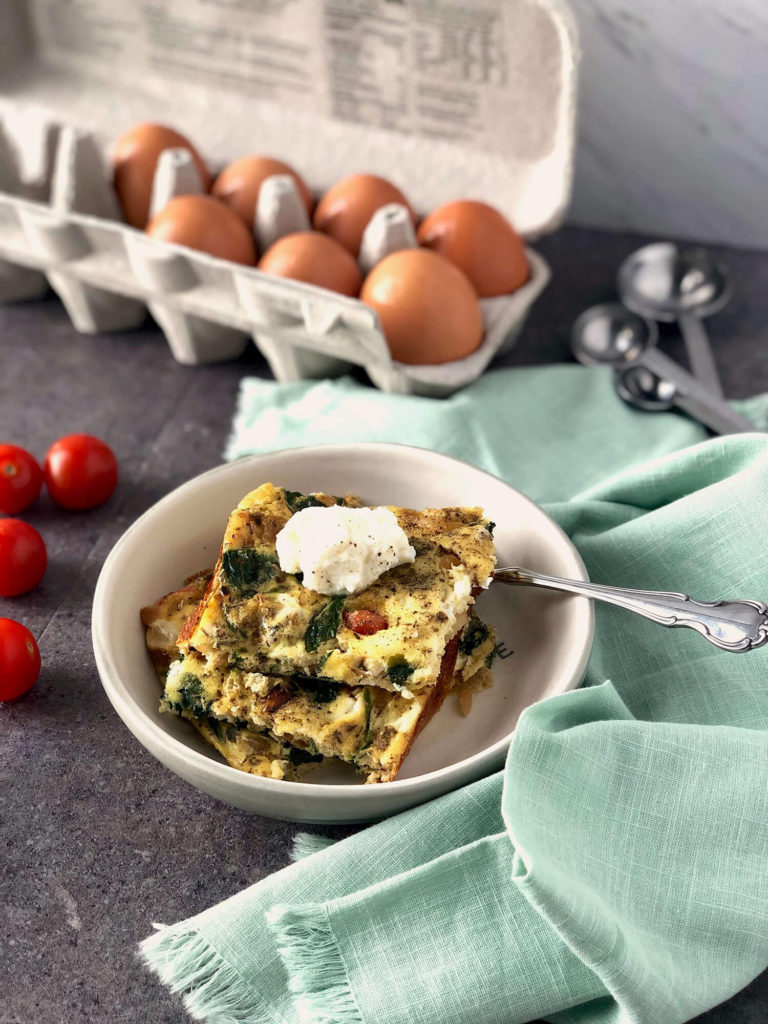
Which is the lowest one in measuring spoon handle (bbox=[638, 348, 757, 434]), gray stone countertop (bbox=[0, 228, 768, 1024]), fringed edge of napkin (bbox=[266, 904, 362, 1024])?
gray stone countertop (bbox=[0, 228, 768, 1024])

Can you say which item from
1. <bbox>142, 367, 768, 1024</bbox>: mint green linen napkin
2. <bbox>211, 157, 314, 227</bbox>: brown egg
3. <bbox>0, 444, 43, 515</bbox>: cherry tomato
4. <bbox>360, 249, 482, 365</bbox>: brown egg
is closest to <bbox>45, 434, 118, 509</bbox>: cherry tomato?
<bbox>0, 444, 43, 515</bbox>: cherry tomato

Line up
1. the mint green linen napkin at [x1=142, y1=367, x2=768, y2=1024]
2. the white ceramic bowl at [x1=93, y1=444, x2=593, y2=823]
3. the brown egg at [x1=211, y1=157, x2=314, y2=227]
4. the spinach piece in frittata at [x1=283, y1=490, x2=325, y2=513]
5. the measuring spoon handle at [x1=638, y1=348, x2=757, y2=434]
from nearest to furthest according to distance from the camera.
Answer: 1. the mint green linen napkin at [x1=142, y1=367, x2=768, y2=1024]
2. the white ceramic bowl at [x1=93, y1=444, x2=593, y2=823]
3. the spinach piece in frittata at [x1=283, y1=490, x2=325, y2=513]
4. the measuring spoon handle at [x1=638, y1=348, x2=757, y2=434]
5. the brown egg at [x1=211, y1=157, x2=314, y2=227]

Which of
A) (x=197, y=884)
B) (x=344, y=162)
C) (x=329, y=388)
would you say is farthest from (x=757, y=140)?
(x=197, y=884)

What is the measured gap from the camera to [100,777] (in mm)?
1538

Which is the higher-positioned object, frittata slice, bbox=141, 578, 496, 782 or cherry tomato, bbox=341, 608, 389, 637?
cherry tomato, bbox=341, 608, 389, 637

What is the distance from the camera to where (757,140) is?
8.36 ft

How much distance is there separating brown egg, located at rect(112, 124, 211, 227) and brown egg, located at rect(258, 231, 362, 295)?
16.7 inches

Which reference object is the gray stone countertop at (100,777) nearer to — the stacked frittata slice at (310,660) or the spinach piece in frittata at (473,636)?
the stacked frittata slice at (310,660)

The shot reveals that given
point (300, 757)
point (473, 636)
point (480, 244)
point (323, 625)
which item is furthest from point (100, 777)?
Answer: point (480, 244)

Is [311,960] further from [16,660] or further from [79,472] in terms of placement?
[79,472]

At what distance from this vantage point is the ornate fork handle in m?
1.42

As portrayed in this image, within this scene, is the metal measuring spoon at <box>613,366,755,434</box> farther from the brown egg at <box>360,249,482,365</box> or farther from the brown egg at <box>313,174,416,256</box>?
the brown egg at <box>313,174,416,256</box>

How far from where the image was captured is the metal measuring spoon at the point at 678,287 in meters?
2.42

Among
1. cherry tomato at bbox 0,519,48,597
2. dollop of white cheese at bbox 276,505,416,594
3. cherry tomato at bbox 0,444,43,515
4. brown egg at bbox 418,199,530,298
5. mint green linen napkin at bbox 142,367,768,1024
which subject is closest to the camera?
mint green linen napkin at bbox 142,367,768,1024
